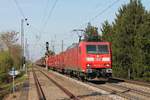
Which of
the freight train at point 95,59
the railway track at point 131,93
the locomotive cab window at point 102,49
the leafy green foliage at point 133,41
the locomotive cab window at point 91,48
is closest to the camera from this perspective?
the railway track at point 131,93

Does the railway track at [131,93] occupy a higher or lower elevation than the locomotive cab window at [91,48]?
lower

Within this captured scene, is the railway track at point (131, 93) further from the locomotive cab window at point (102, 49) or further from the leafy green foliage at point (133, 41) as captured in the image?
the leafy green foliage at point (133, 41)

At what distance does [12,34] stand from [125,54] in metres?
48.8

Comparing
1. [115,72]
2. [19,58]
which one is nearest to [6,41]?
[19,58]

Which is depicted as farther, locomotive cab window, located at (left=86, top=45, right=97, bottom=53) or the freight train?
locomotive cab window, located at (left=86, top=45, right=97, bottom=53)

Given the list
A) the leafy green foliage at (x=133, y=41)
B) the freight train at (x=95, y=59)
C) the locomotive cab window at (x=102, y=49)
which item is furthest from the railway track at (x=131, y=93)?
the leafy green foliage at (x=133, y=41)

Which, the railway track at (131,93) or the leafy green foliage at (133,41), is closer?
the railway track at (131,93)

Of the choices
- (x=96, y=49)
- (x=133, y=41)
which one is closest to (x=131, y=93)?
(x=96, y=49)

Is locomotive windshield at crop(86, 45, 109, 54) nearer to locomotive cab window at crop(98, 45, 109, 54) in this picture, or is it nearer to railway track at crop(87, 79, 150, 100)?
locomotive cab window at crop(98, 45, 109, 54)

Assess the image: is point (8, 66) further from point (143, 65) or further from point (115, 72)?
point (143, 65)

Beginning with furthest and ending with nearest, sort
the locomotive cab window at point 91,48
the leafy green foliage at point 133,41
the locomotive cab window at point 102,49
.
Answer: the leafy green foliage at point 133,41
the locomotive cab window at point 102,49
the locomotive cab window at point 91,48

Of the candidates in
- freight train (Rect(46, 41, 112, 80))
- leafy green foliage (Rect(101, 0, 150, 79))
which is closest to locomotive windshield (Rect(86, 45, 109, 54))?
freight train (Rect(46, 41, 112, 80))

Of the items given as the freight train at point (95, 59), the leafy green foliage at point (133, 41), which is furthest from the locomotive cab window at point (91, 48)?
the leafy green foliage at point (133, 41)

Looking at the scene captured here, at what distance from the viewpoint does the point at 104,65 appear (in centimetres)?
3022
